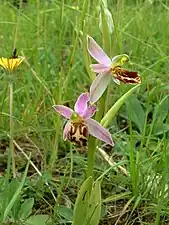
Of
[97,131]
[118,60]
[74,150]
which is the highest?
[118,60]

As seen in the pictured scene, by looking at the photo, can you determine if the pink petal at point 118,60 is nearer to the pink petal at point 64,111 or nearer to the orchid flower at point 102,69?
the orchid flower at point 102,69

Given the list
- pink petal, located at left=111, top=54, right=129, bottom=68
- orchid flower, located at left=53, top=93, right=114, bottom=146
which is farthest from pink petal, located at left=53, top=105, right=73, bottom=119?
pink petal, located at left=111, top=54, right=129, bottom=68

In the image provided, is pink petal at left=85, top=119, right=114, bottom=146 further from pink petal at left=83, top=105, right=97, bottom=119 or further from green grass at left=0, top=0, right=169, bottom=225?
green grass at left=0, top=0, right=169, bottom=225

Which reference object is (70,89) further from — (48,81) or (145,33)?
(145,33)

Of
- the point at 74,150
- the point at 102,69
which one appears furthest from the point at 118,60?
the point at 74,150

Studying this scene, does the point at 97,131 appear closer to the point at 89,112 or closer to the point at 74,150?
the point at 89,112
